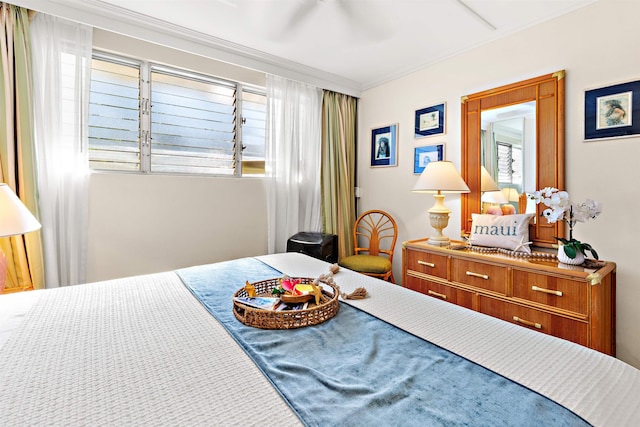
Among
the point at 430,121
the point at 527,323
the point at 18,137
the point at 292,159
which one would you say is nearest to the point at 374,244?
the point at 292,159

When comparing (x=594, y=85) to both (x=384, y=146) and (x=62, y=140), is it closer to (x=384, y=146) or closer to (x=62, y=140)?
(x=384, y=146)

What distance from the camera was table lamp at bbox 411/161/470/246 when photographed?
2.59m

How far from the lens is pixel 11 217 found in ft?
5.46

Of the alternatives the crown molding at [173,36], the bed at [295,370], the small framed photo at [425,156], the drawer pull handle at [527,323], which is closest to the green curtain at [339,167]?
the crown molding at [173,36]

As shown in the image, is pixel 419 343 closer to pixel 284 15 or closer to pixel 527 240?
pixel 527 240

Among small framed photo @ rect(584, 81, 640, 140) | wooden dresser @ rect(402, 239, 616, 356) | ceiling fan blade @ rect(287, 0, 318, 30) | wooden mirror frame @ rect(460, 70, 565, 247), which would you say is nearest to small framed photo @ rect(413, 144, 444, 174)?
wooden mirror frame @ rect(460, 70, 565, 247)

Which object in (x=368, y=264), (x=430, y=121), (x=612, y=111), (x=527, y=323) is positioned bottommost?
(x=527, y=323)

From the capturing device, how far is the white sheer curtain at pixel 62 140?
2219 millimetres

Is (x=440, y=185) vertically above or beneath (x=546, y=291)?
above

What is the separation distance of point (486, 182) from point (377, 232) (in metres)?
1.33

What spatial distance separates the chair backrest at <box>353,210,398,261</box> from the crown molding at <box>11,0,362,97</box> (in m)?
1.61

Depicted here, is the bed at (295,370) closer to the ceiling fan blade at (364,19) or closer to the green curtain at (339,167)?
the ceiling fan blade at (364,19)

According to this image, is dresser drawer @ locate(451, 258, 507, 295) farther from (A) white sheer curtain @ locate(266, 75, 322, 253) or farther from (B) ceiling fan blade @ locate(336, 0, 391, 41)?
(B) ceiling fan blade @ locate(336, 0, 391, 41)

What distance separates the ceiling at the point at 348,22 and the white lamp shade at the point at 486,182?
1125mm
